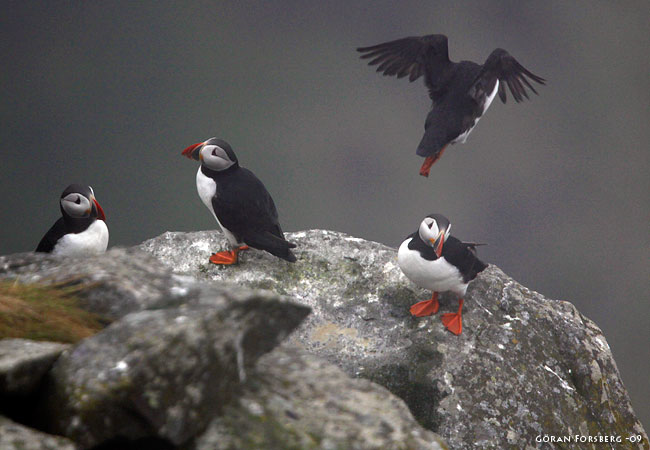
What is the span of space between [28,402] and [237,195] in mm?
2543

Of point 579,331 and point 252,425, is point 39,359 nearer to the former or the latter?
point 252,425

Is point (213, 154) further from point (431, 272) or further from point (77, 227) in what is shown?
point (431, 272)

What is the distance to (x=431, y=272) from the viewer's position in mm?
3926

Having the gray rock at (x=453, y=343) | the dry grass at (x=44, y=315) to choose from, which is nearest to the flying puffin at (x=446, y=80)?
the gray rock at (x=453, y=343)

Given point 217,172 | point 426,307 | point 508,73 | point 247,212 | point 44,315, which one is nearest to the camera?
point 44,315

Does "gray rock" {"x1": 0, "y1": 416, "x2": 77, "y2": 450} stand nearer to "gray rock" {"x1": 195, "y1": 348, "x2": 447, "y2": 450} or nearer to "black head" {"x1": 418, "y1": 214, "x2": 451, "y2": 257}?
"gray rock" {"x1": 195, "y1": 348, "x2": 447, "y2": 450}

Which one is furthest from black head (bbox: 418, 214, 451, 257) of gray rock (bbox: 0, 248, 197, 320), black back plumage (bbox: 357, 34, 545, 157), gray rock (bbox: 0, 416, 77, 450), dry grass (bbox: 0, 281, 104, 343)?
gray rock (bbox: 0, 416, 77, 450)

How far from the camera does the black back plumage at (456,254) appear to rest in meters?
3.94

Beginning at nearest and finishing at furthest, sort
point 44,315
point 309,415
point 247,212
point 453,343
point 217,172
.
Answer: point 309,415 < point 44,315 < point 453,343 < point 247,212 < point 217,172

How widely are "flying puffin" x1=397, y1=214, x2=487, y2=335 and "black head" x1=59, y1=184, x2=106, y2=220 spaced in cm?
208

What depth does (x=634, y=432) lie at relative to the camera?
4.08 m

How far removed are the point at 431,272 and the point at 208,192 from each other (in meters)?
1.64

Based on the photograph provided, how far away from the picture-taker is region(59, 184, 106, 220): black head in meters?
3.99

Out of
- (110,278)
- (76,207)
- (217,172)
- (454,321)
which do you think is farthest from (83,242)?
(454,321)
